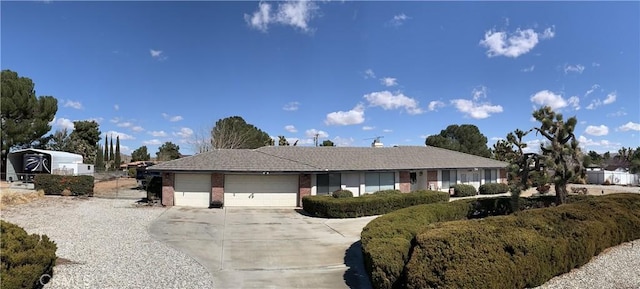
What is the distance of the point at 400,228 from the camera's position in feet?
33.6

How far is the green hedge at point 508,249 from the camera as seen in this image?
659 cm

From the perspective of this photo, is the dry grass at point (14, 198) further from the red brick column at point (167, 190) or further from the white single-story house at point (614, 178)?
the white single-story house at point (614, 178)

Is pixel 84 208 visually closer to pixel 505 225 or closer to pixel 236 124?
pixel 505 225

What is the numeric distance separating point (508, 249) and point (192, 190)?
18.1 metres

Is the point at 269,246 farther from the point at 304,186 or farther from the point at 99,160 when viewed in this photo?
the point at 99,160

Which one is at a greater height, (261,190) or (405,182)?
(405,182)

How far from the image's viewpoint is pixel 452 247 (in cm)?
713

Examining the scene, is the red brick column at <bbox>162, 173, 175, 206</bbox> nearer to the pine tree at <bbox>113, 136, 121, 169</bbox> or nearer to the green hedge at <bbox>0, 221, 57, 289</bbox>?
the green hedge at <bbox>0, 221, 57, 289</bbox>

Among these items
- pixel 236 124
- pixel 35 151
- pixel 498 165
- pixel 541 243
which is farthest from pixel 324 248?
pixel 236 124

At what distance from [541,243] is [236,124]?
43222 millimetres

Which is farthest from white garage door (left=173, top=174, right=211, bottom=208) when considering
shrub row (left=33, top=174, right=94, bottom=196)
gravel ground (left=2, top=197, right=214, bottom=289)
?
shrub row (left=33, top=174, right=94, bottom=196)

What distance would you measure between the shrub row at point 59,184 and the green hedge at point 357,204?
1461 cm

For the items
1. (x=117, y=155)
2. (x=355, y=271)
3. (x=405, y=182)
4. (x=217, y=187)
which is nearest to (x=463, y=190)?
(x=405, y=182)

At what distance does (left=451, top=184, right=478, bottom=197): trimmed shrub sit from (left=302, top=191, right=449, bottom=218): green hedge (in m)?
8.53
